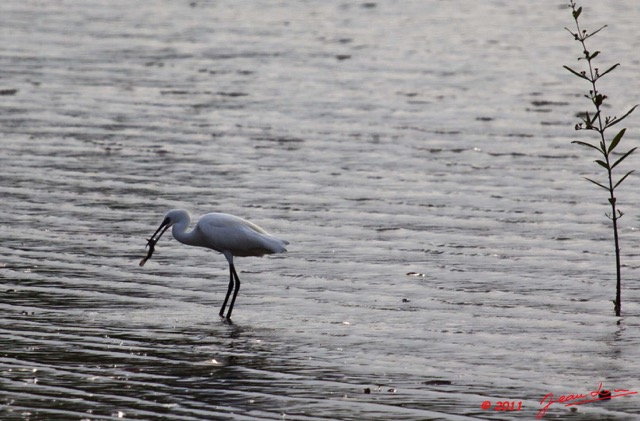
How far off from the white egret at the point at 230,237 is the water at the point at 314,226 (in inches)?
12.2

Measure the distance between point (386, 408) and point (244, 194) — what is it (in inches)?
222

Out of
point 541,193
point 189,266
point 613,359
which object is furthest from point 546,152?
point 613,359

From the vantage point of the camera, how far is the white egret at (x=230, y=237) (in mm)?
9359

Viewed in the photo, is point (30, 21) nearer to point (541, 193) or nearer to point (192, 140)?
point (192, 140)

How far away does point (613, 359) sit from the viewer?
25.5 feet

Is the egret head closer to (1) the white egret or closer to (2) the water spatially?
(1) the white egret

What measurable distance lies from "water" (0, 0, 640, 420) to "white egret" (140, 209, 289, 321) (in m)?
0.31

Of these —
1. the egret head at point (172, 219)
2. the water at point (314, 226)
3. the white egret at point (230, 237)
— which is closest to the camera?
the water at point (314, 226)
